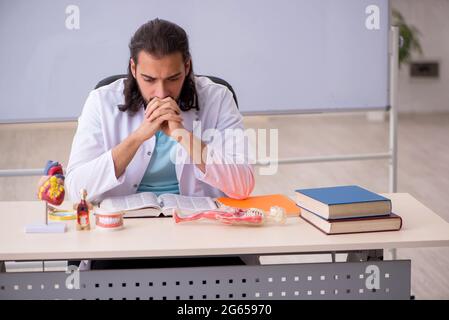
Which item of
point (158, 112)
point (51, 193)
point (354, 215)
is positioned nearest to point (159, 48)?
point (158, 112)

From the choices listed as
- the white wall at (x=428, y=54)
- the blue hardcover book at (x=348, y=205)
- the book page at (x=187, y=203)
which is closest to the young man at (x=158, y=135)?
the book page at (x=187, y=203)

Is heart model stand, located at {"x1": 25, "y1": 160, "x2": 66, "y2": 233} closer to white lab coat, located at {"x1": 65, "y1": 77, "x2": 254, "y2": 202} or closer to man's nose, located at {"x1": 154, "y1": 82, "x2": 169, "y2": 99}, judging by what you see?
white lab coat, located at {"x1": 65, "y1": 77, "x2": 254, "y2": 202}

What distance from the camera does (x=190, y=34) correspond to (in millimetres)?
3355

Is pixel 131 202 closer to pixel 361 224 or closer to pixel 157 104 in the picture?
pixel 157 104

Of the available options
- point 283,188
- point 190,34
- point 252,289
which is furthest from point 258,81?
point 283,188

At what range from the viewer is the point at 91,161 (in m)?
2.34

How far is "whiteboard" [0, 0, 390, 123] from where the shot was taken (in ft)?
10.8

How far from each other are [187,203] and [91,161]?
349mm

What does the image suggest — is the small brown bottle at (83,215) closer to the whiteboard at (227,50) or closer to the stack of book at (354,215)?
the stack of book at (354,215)

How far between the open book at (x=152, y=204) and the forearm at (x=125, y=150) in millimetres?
98

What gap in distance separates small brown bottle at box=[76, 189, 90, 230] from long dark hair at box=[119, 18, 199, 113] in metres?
0.53

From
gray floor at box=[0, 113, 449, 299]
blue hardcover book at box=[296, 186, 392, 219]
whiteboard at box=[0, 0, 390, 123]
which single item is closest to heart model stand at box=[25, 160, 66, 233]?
blue hardcover book at box=[296, 186, 392, 219]
